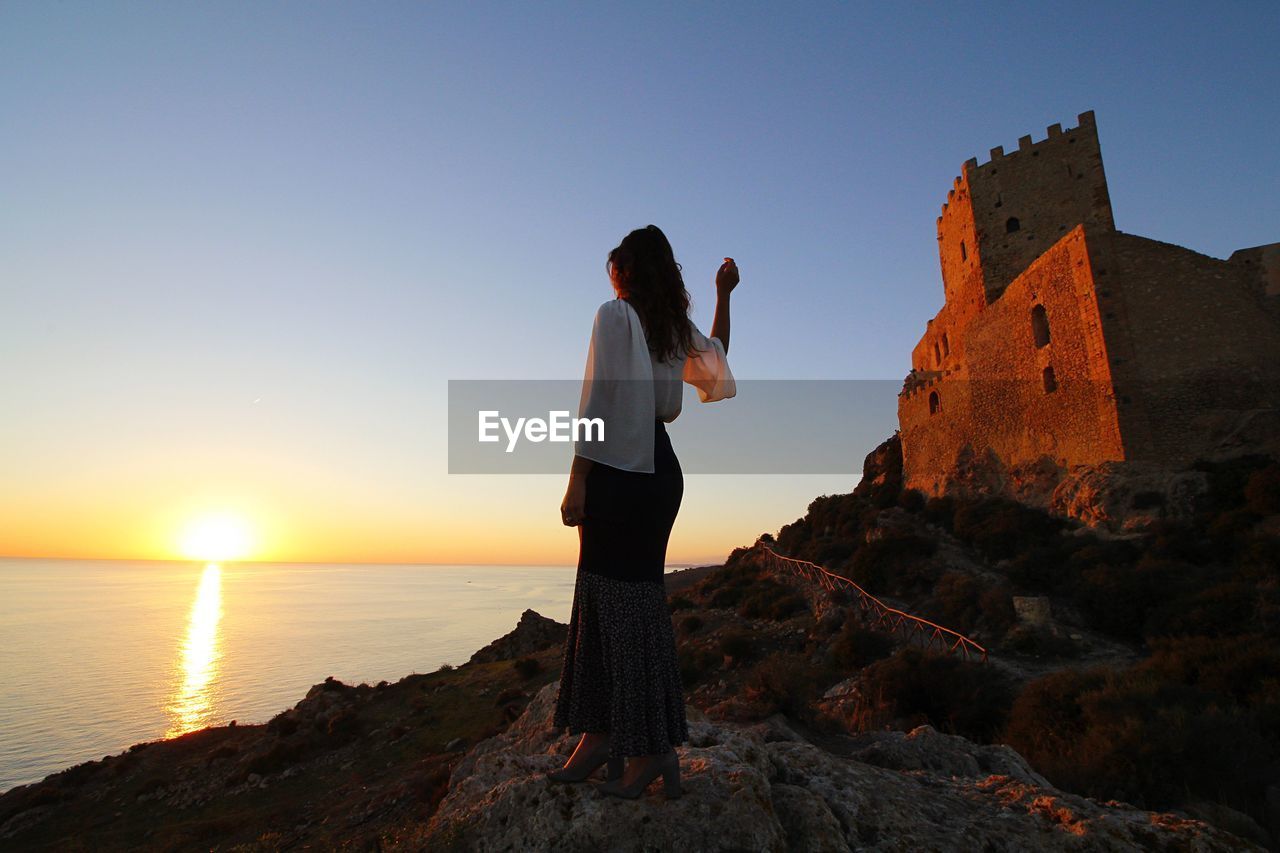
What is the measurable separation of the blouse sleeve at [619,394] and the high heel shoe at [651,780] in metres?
1.22

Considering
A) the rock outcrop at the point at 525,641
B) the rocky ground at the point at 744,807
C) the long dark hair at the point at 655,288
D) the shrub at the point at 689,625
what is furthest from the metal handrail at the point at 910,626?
the rock outcrop at the point at 525,641

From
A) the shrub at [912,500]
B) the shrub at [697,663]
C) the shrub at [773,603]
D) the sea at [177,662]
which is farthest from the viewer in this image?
the sea at [177,662]

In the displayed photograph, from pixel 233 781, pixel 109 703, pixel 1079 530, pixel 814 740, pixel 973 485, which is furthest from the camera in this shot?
pixel 109 703

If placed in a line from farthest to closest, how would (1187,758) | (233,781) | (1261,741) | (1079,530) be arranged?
1. (1079,530)
2. (233,781)
3. (1261,741)
4. (1187,758)

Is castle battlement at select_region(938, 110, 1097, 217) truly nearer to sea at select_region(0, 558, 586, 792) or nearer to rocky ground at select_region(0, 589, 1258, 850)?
rocky ground at select_region(0, 589, 1258, 850)

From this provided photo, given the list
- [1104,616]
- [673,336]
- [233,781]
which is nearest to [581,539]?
[673,336]

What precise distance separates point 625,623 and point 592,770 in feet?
2.36

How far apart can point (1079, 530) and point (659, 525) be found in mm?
19262

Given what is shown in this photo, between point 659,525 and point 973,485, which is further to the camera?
point 973,485

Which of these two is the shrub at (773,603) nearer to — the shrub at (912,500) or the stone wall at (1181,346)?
the shrub at (912,500)

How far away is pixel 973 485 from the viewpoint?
77.4ft

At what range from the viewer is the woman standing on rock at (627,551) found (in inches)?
98.4

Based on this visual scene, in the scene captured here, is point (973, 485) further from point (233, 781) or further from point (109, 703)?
point (109, 703)

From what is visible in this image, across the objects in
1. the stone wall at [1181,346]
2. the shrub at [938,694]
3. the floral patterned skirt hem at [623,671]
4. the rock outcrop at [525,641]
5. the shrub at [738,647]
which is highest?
the stone wall at [1181,346]
